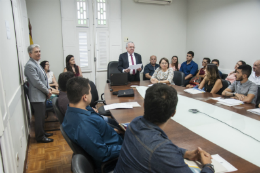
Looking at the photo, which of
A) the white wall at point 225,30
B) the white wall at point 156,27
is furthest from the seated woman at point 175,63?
the white wall at point 225,30

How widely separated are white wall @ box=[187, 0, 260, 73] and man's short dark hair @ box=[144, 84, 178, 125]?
13.4 feet

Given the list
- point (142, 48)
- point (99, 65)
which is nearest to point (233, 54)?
point (142, 48)

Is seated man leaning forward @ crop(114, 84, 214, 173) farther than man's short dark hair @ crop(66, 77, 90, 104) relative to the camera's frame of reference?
No

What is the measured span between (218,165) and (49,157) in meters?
2.30

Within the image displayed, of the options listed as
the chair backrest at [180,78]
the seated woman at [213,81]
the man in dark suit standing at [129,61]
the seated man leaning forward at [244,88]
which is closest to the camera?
the seated man leaning forward at [244,88]

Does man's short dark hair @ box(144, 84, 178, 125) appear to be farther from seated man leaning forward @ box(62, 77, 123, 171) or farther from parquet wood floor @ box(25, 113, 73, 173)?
parquet wood floor @ box(25, 113, 73, 173)

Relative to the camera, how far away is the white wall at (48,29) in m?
4.52

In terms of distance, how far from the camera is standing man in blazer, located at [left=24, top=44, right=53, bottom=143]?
8.84ft

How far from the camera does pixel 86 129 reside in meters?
1.33

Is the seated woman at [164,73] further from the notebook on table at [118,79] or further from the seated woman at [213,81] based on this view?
the seated woman at [213,81]

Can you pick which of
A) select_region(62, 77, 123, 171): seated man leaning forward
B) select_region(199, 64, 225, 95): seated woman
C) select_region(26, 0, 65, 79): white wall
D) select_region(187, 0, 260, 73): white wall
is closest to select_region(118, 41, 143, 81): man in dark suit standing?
select_region(199, 64, 225, 95): seated woman

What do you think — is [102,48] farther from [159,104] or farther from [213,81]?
[159,104]

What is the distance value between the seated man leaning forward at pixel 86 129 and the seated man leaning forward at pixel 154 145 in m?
0.35

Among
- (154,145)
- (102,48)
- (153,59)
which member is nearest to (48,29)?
(102,48)
